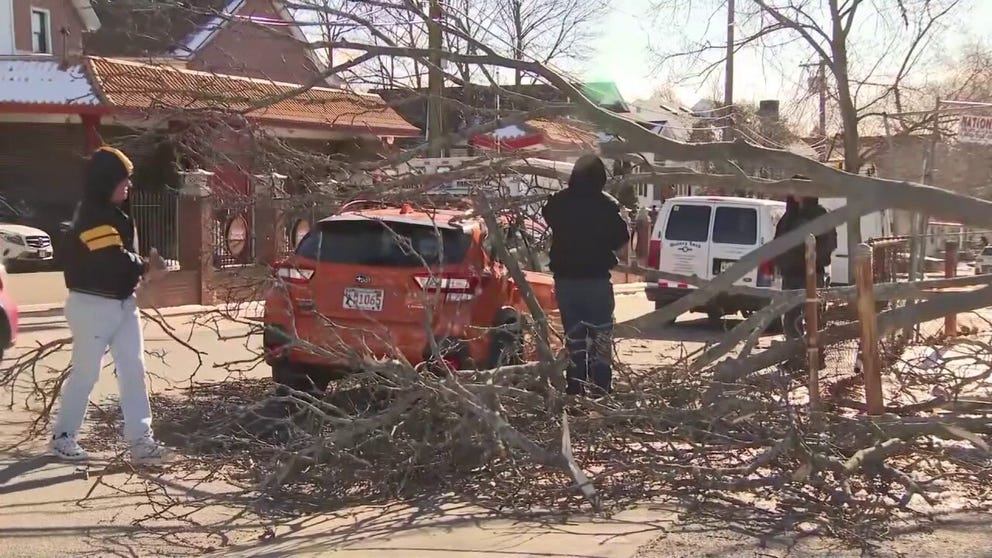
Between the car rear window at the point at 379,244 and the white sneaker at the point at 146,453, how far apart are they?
223 cm

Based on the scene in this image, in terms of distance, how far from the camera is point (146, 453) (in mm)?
6031

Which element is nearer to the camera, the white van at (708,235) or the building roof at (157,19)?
the building roof at (157,19)

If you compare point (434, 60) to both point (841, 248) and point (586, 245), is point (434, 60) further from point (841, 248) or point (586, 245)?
point (841, 248)

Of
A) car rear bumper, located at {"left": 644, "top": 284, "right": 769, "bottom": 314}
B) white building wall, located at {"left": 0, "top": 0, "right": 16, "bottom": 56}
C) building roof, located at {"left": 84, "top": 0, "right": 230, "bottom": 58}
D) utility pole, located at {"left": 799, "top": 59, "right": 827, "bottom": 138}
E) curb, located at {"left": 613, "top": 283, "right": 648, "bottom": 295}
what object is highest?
white building wall, located at {"left": 0, "top": 0, "right": 16, "bottom": 56}

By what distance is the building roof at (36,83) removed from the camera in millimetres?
20812

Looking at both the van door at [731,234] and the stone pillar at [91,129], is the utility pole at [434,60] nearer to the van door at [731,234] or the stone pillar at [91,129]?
the van door at [731,234]

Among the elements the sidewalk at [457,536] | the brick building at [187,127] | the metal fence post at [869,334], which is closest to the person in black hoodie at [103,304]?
the brick building at [187,127]

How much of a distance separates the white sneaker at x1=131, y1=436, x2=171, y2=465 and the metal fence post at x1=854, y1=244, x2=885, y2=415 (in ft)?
13.3

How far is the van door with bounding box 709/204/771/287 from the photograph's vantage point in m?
14.4

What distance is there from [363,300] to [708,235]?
7960mm

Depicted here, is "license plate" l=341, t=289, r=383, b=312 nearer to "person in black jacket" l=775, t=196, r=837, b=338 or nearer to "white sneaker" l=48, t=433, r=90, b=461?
"white sneaker" l=48, t=433, r=90, b=461

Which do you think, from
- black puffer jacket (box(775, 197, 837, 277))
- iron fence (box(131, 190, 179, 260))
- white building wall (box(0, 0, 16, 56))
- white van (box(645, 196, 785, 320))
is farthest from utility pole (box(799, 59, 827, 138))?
white building wall (box(0, 0, 16, 56))

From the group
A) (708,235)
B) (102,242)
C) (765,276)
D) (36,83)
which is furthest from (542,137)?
(36,83)

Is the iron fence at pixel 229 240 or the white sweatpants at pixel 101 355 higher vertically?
the iron fence at pixel 229 240
